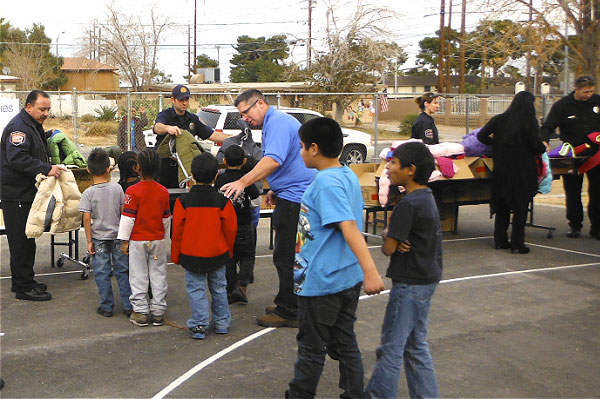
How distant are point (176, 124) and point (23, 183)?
81.0 inches

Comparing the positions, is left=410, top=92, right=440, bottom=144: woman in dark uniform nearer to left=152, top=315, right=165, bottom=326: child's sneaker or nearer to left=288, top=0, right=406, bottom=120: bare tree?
left=152, top=315, right=165, bottom=326: child's sneaker

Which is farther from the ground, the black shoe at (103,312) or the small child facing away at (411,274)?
the small child facing away at (411,274)

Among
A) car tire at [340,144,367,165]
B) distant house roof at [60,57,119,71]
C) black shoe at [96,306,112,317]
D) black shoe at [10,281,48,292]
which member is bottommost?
black shoe at [96,306,112,317]

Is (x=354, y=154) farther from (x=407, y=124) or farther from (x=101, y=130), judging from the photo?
(x=407, y=124)

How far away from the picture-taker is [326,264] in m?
4.32

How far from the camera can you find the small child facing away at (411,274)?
4.23 meters

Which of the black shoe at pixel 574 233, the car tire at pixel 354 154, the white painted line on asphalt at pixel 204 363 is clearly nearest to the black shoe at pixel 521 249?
the black shoe at pixel 574 233

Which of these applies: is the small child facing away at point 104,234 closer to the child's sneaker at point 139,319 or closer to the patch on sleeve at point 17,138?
the child's sneaker at point 139,319

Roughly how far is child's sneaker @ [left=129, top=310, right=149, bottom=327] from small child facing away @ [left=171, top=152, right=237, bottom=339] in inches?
21.1

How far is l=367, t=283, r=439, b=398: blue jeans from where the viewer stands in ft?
13.9

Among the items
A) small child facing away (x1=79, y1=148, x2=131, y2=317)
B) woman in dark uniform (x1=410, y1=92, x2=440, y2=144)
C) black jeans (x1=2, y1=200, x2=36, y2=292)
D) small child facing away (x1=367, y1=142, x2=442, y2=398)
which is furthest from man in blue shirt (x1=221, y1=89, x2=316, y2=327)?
woman in dark uniform (x1=410, y1=92, x2=440, y2=144)

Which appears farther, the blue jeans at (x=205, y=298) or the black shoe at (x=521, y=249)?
the black shoe at (x=521, y=249)

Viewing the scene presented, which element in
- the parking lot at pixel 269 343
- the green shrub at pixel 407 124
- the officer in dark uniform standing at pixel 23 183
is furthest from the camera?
→ the green shrub at pixel 407 124

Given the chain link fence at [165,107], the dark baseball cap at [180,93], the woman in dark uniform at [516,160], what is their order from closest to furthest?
the dark baseball cap at [180,93], the woman in dark uniform at [516,160], the chain link fence at [165,107]
